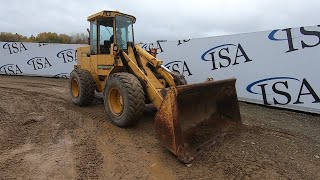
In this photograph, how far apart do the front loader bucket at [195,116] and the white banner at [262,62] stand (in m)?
2.81

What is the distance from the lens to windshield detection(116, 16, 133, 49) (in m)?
7.51

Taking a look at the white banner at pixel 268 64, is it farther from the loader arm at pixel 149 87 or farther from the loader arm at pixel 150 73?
the loader arm at pixel 149 87

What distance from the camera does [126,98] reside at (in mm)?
5969

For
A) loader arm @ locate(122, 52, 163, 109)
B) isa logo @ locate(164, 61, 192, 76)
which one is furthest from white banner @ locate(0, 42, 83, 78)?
loader arm @ locate(122, 52, 163, 109)

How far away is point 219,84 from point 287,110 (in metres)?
3.39

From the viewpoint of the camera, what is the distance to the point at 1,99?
9.15 m

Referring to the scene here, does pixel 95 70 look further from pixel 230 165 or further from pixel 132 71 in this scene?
pixel 230 165

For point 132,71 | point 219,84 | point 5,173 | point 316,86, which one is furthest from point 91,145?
point 316,86

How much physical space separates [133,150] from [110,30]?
11.3ft

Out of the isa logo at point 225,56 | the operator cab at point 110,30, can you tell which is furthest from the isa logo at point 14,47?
the isa logo at point 225,56

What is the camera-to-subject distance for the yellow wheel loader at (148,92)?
16.1ft

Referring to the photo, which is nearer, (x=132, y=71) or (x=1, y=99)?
(x=132, y=71)

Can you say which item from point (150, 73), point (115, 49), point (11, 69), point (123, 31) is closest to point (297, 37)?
point (150, 73)

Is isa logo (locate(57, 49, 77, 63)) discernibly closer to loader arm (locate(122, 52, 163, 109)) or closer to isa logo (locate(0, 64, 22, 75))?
isa logo (locate(0, 64, 22, 75))
